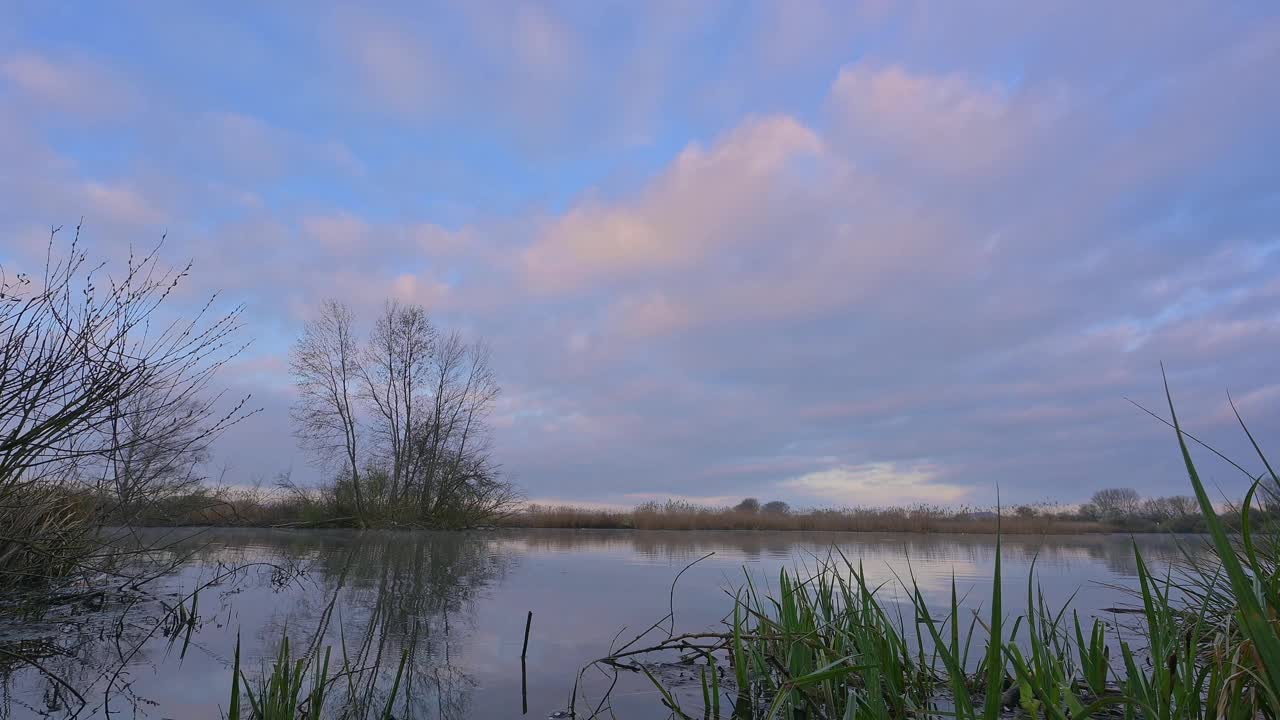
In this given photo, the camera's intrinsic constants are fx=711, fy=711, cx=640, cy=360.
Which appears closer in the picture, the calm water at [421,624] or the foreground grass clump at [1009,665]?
the foreground grass clump at [1009,665]

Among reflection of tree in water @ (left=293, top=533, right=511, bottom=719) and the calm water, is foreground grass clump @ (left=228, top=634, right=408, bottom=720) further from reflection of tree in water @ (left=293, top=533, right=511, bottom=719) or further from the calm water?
the calm water

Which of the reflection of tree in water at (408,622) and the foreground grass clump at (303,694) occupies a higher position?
the foreground grass clump at (303,694)

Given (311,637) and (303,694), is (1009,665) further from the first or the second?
(311,637)

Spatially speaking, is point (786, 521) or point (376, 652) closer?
point (376, 652)

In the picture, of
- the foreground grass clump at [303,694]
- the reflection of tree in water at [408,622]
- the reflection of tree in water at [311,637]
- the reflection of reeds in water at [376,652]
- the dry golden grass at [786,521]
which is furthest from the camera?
the dry golden grass at [786,521]

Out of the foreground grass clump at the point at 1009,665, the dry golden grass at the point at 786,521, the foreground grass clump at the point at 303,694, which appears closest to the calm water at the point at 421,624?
the foreground grass clump at the point at 303,694

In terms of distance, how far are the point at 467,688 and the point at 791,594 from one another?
1451mm

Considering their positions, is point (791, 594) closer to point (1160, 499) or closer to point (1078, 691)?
point (1078, 691)

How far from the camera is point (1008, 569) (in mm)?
10156

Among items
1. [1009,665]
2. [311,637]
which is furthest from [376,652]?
[1009,665]

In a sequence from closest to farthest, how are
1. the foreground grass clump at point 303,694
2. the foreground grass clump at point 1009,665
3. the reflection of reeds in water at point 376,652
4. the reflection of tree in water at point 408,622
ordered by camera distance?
the foreground grass clump at point 1009,665 → the foreground grass clump at point 303,694 → the reflection of reeds in water at point 376,652 → the reflection of tree in water at point 408,622

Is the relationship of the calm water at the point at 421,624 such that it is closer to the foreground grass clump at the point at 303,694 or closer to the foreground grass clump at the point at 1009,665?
the foreground grass clump at the point at 303,694

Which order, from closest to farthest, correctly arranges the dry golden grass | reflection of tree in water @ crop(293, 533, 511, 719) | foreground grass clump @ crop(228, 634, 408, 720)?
foreground grass clump @ crop(228, 634, 408, 720), reflection of tree in water @ crop(293, 533, 511, 719), the dry golden grass

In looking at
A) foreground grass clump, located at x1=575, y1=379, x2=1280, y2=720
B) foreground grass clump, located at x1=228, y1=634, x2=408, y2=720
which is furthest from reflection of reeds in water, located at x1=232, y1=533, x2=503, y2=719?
foreground grass clump, located at x1=575, y1=379, x2=1280, y2=720
